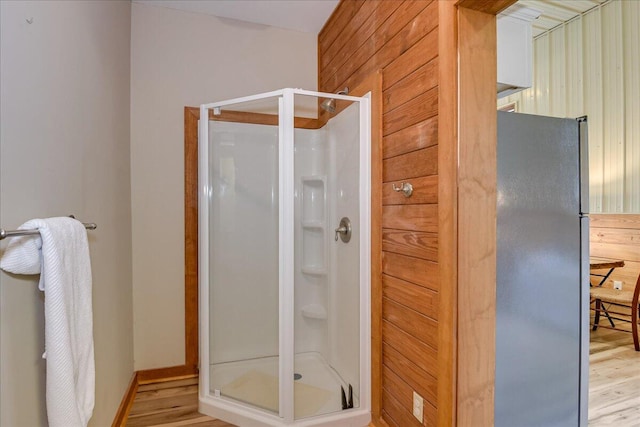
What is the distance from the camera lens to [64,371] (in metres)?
0.84

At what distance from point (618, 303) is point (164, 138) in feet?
12.4

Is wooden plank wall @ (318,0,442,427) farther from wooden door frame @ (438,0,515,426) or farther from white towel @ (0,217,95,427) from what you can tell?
white towel @ (0,217,95,427)

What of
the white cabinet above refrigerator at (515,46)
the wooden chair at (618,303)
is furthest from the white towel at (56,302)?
the wooden chair at (618,303)

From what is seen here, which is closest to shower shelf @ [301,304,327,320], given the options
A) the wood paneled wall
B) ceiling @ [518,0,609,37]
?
the wood paneled wall

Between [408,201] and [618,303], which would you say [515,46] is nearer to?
[408,201]

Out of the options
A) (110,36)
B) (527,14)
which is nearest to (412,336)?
(527,14)

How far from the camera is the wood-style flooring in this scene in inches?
72.1

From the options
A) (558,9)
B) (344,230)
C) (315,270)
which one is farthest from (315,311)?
(558,9)

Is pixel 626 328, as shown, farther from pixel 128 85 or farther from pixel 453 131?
pixel 128 85

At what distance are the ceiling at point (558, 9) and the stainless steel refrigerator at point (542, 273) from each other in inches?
74.5

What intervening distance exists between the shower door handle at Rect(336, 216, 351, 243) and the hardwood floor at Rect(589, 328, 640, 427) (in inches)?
66.5

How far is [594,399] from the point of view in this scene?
2.04 meters

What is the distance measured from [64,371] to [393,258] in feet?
4.28

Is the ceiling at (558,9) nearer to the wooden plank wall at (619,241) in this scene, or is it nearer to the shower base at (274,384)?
the wooden plank wall at (619,241)
